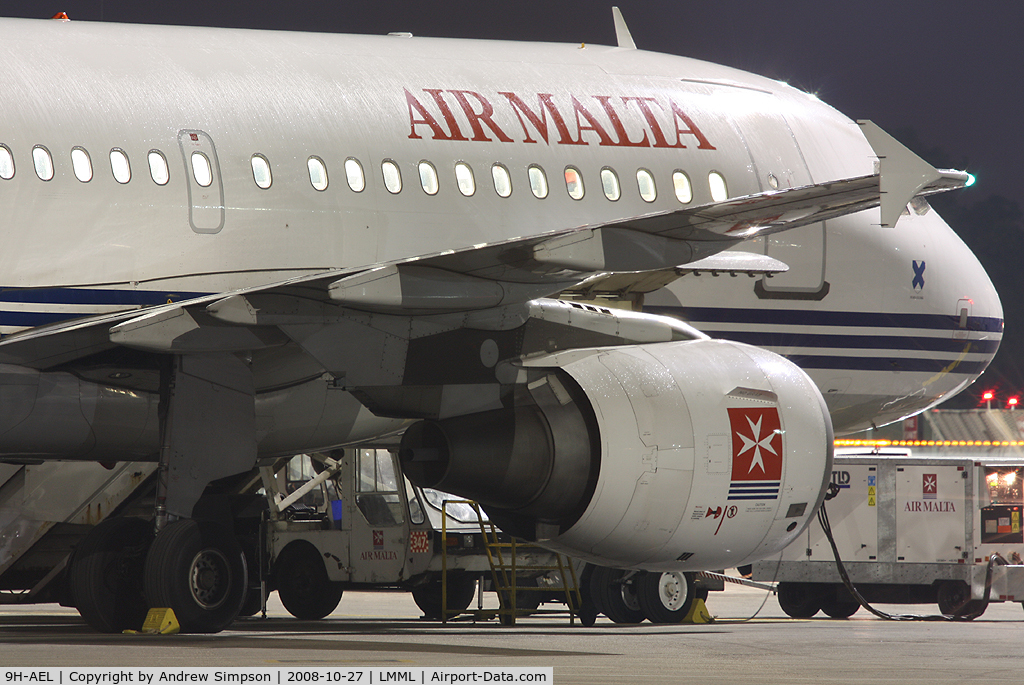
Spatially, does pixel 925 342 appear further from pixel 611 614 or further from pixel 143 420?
pixel 143 420

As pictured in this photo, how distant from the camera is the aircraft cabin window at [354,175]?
1157 cm

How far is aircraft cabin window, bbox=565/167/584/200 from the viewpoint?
40.8 feet

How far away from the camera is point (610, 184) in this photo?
12.6 metres

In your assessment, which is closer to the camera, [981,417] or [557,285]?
[557,285]

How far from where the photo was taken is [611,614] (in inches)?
599

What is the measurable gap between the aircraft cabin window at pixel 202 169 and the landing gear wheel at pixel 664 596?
267 inches

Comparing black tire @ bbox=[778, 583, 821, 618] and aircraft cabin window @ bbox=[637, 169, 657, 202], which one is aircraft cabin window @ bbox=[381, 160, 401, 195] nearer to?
aircraft cabin window @ bbox=[637, 169, 657, 202]

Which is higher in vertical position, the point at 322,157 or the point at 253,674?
the point at 322,157

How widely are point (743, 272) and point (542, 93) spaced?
245cm

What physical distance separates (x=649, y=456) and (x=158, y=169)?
444 cm

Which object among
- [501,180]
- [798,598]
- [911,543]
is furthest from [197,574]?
[911,543]

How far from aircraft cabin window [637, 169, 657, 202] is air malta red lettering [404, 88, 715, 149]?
11.2 inches

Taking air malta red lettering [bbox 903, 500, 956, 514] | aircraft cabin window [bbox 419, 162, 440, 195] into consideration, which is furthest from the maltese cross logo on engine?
air malta red lettering [bbox 903, 500, 956, 514]

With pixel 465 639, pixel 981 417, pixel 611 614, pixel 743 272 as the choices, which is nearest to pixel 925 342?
pixel 743 272
